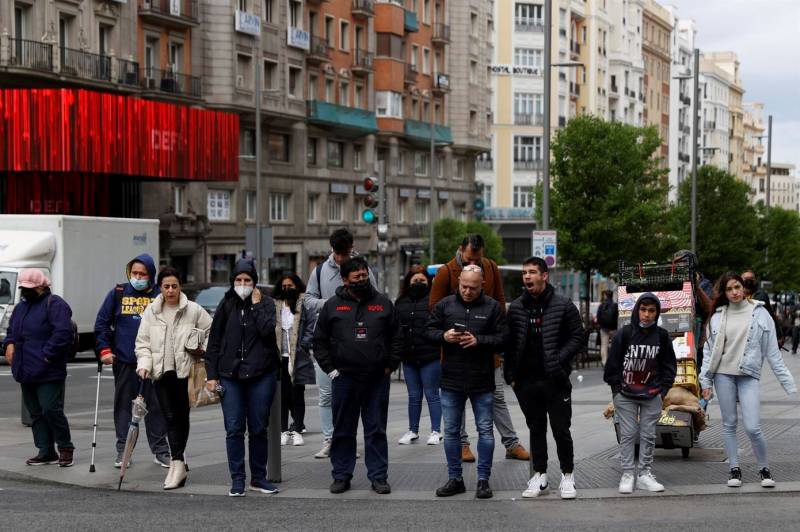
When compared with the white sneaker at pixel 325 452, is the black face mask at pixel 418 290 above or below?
above

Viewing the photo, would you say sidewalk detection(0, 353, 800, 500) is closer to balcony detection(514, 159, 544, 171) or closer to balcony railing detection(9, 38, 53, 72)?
balcony railing detection(9, 38, 53, 72)

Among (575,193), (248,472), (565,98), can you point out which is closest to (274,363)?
(248,472)

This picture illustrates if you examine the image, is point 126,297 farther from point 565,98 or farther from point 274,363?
point 565,98

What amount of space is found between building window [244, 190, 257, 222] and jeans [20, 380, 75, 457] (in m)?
40.6

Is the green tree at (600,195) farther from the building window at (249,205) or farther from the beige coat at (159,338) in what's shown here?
the beige coat at (159,338)

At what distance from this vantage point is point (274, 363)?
35.3 ft

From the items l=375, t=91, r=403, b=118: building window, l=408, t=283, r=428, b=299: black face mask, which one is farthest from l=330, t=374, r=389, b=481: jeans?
l=375, t=91, r=403, b=118: building window

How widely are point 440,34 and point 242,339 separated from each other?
60.5 meters

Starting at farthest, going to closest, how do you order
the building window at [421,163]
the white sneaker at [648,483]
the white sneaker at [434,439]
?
the building window at [421,163], the white sneaker at [434,439], the white sneaker at [648,483]

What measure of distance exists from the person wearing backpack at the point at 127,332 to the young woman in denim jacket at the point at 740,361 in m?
4.70

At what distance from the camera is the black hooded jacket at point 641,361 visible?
10820mm

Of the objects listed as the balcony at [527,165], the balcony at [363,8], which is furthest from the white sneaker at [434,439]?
the balcony at [527,165]

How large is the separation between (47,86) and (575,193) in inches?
829

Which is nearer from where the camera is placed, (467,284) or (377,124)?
(467,284)
